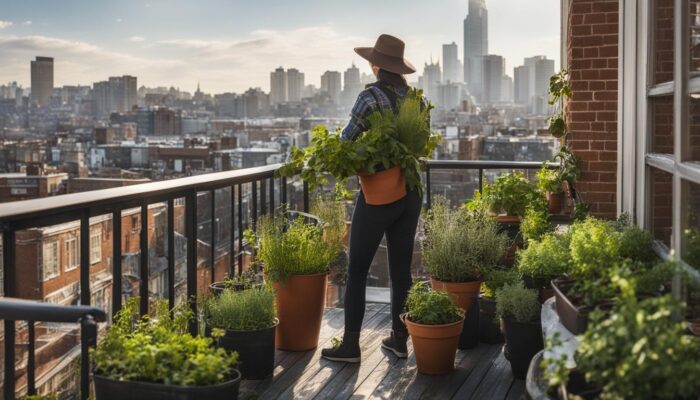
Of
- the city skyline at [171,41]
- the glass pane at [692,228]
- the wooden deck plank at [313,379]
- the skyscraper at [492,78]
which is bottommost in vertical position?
the wooden deck plank at [313,379]

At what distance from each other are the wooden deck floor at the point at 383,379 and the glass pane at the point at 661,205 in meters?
0.99

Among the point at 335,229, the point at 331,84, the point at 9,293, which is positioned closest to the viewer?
the point at 9,293

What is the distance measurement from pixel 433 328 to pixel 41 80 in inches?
1631

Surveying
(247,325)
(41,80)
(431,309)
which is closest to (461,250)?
(431,309)

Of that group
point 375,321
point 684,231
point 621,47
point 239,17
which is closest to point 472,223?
point 375,321

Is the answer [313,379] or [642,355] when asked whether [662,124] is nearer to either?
[642,355]

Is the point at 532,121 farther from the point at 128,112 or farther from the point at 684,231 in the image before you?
the point at 128,112

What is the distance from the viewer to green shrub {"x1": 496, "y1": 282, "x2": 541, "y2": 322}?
127 inches

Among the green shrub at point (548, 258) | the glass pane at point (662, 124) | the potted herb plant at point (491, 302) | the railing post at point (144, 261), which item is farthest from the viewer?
the potted herb plant at point (491, 302)

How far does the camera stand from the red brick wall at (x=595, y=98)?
4066 mm

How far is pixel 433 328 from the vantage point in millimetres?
3297

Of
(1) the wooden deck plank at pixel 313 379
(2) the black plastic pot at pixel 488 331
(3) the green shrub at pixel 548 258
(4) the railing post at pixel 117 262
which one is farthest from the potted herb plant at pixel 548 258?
(4) the railing post at pixel 117 262

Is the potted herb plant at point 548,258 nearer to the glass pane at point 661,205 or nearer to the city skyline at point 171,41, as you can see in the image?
the glass pane at point 661,205

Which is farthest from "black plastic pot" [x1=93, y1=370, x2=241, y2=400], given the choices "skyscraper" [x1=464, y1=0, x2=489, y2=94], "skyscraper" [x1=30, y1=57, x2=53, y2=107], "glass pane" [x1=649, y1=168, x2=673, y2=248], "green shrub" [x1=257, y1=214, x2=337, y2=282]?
"skyscraper" [x1=30, y1=57, x2=53, y2=107]
